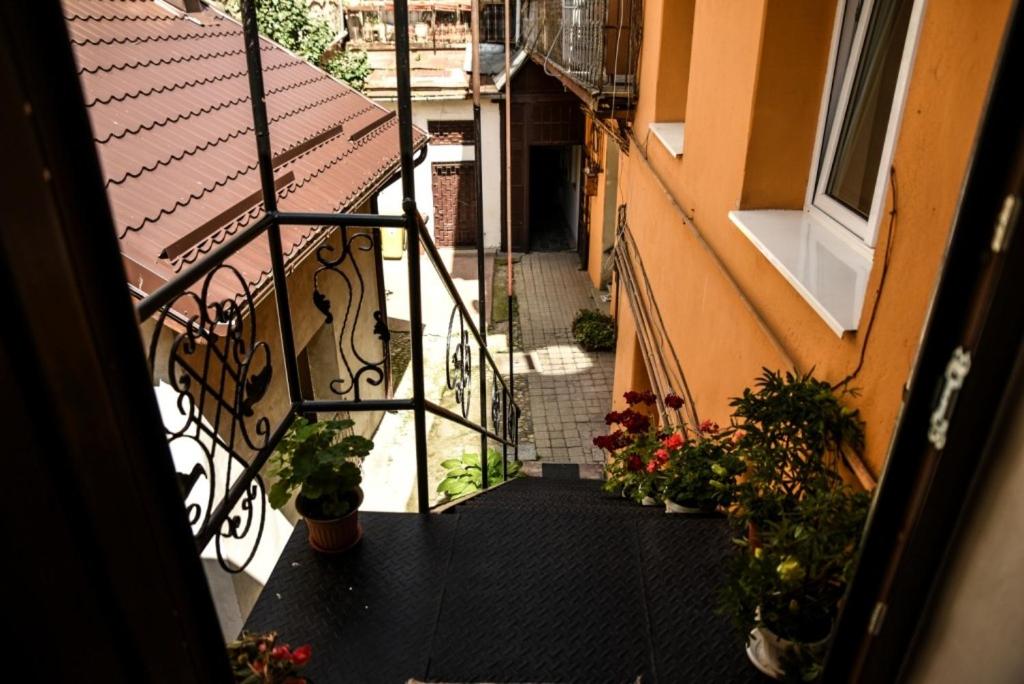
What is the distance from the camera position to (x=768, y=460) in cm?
230

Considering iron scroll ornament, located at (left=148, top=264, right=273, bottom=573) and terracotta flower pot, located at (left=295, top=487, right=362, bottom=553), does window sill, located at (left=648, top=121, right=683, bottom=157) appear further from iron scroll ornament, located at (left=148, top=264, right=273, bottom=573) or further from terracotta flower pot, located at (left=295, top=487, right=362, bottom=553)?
terracotta flower pot, located at (left=295, top=487, right=362, bottom=553)

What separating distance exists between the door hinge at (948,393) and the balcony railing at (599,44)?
21.8 feet

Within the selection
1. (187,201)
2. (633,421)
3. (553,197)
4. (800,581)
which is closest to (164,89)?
(187,201)

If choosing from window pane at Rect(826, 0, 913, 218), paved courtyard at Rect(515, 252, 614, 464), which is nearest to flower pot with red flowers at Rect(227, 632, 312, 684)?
window pane at Rect(826, 0, 913, 218)

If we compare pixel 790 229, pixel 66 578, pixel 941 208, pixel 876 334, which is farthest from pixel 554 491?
pixel 66 578

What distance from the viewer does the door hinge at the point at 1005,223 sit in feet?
2.56

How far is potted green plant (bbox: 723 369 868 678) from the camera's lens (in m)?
1.91

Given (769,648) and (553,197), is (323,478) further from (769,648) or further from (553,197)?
(553,197)

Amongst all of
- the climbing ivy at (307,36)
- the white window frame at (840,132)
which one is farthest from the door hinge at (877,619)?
the climbing ivy at (307,36)

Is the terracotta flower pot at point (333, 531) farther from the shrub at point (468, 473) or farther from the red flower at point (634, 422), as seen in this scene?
the shrub at point (468, 473)

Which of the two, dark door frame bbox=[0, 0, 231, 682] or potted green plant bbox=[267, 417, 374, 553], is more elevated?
dark door frame bbox=[0, 0, 231, 682]

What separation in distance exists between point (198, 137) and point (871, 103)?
402 centimetres

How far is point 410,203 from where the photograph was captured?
242 cm

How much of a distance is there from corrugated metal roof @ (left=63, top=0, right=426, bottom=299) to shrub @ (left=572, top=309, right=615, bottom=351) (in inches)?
209
